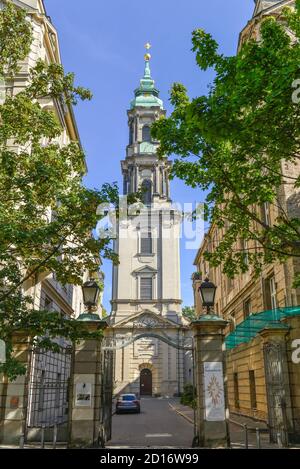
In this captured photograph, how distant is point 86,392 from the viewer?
11773 mm

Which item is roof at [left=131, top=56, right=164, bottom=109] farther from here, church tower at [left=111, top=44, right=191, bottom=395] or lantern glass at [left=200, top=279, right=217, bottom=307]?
lantern glass at [left=200, top=279, right=217, bottom=307]

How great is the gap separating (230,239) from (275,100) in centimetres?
588

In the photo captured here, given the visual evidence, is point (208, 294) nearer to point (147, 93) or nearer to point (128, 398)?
point (128, 398)

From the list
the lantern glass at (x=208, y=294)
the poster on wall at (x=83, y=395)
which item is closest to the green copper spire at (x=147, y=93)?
the lantern glass at (x=208, y=294)

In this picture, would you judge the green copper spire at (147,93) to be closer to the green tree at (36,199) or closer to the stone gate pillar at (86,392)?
the green tree at (36,199)

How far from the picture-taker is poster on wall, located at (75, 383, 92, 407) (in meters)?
11.7

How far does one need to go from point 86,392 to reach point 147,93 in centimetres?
5759

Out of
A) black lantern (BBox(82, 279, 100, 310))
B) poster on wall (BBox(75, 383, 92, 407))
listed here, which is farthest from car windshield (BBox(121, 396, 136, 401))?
poster on wall (BBox(75, 383, 92, 407))

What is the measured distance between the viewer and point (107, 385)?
14.0 m
